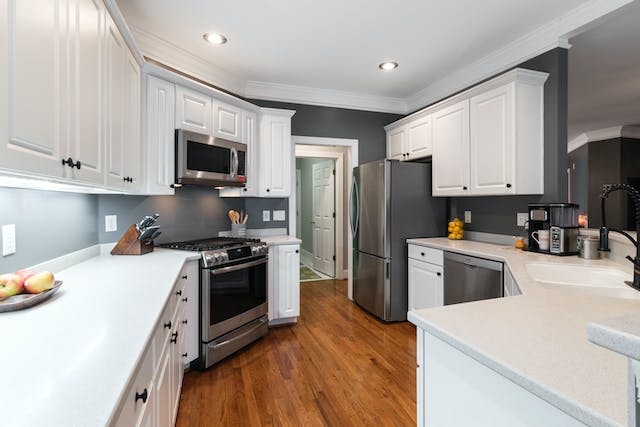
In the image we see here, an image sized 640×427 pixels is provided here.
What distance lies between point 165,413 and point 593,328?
1.59 m

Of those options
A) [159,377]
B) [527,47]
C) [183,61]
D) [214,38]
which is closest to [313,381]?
[159,377]

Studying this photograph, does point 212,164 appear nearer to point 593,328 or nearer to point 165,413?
point 165,413

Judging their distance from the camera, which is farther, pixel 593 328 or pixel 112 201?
pixel 112 201

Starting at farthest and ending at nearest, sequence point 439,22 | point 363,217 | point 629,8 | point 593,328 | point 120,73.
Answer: point 363,217 → point 439,22 → point 629,8 → point 120,73 → point 593,328

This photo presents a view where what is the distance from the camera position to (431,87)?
3.78 metres

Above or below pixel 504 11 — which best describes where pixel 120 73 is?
below

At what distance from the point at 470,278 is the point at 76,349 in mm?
2539

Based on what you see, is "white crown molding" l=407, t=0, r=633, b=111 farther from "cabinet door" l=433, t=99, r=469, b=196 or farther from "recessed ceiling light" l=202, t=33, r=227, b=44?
"recessed ceiling light" l=202, t=33, r=227, b=44

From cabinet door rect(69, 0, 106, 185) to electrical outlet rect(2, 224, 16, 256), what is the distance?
1.18ft

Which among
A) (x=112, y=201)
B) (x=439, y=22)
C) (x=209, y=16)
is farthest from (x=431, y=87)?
(x=112, y=201)

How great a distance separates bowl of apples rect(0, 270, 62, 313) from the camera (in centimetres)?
113

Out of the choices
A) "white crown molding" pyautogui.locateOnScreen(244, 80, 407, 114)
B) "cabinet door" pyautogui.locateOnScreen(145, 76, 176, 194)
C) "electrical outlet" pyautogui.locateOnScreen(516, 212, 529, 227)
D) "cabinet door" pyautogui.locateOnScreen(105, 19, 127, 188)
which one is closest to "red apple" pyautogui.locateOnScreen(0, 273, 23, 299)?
"cabinet door" pyautogui.locateOnScreen(105, 19, 127, 188)

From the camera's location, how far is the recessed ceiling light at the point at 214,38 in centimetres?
264

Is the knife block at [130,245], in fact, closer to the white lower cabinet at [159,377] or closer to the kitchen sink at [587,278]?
the white lower cabinet at [159,377]
